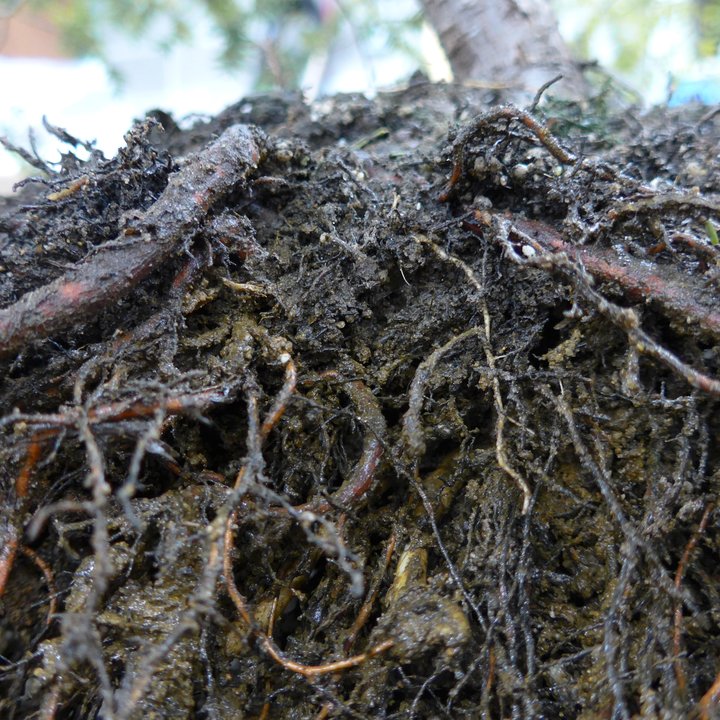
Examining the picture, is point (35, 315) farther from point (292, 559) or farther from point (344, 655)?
point (344, 655)

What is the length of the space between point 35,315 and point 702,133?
1355mm

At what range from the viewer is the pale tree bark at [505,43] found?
1604mm

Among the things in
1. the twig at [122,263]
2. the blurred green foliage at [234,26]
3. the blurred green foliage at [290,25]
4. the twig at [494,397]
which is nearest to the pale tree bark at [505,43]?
the blurred green foliage at [290,25]

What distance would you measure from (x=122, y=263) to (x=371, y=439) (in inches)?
16.2

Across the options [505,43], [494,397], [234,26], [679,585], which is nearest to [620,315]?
[494,397]

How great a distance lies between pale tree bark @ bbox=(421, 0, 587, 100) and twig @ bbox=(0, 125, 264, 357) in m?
1.12

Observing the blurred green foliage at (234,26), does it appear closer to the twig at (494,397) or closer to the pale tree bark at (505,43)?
the pale tree bark at (505,43)

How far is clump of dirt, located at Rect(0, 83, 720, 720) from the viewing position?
0.64m

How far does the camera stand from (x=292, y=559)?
76 centimetres

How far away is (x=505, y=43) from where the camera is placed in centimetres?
170

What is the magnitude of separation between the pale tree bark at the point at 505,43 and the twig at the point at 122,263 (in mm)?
1118

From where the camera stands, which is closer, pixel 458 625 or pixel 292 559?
pixel 458 625

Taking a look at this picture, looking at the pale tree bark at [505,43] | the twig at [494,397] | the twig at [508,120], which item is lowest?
the twig at [494,397]

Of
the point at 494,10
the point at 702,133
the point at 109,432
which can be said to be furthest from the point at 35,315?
the point at 494,10
